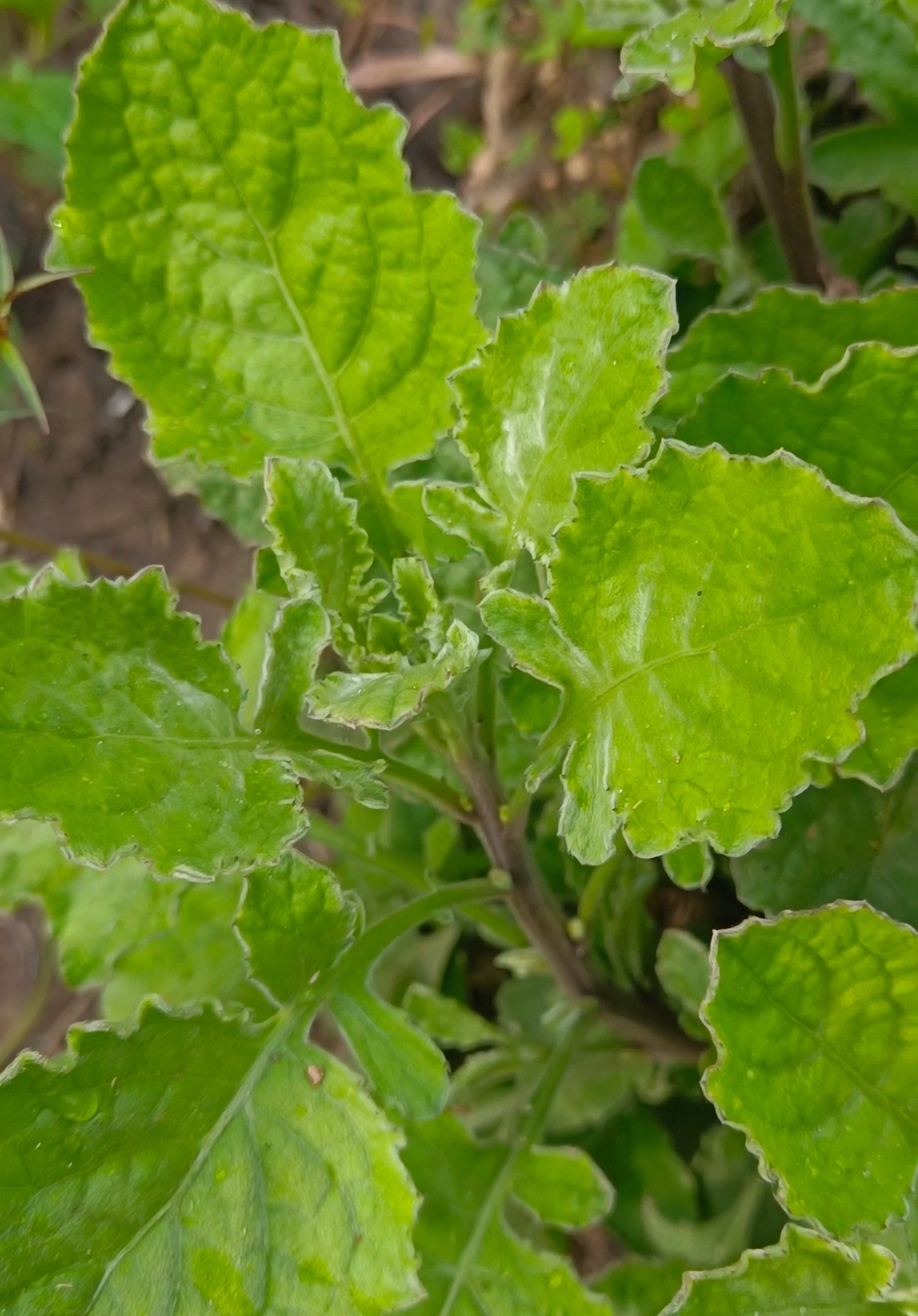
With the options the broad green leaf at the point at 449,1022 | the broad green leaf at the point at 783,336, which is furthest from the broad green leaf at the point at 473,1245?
the broad green leaf at the point at 783,336

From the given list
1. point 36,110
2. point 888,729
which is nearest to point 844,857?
point 888,729

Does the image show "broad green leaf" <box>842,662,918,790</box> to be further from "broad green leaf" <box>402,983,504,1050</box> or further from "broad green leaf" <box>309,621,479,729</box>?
"broad green leaf" <box>402,983,504,1050</box>

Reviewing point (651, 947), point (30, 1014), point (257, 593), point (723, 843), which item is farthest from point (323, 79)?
point (30, 1014)

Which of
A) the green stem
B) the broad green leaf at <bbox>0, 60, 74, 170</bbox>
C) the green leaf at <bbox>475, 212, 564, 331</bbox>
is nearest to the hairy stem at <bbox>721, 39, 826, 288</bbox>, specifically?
the green leaf at <bbox>475, 212, 564, 331</bbox>

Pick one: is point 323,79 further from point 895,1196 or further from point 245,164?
point 895,1196

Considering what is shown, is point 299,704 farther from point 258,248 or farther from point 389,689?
point 258,248
